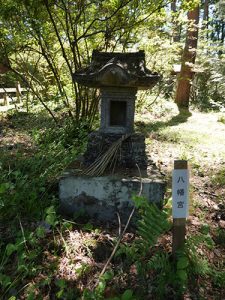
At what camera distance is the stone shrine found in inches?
144

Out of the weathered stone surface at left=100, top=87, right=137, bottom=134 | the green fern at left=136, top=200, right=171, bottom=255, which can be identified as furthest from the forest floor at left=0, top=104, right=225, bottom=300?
the weathered stone surface at left=100, top=87, right=137, bottom=134

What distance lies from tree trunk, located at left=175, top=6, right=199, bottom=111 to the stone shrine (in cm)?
808

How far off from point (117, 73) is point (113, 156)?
1.06 m

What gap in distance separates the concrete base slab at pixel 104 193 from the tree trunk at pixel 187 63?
8.77 m

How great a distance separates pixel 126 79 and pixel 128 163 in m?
1.11

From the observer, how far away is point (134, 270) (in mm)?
A: 2918

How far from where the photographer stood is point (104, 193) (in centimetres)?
369

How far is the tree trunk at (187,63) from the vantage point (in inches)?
444

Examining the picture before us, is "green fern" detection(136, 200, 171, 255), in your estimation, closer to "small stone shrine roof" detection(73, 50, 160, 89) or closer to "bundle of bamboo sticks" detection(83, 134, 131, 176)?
"bundle of bamboo sticks" detection(83, 134, 131, 176)

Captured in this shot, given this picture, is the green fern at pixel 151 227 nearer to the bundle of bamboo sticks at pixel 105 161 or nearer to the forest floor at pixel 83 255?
the forest floor at pixel 83 255

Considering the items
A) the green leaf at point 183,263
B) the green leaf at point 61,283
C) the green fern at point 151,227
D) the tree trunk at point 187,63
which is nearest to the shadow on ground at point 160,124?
the tree trunk at point 187,63

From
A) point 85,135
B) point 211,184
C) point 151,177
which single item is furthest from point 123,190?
point 85,135

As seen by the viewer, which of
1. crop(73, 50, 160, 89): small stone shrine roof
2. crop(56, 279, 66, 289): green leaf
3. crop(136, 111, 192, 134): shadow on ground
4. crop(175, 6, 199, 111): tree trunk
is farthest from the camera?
crop(175, 6, 199, 111): tree trunk

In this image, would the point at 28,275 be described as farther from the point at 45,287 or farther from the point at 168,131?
the point at 168,131
